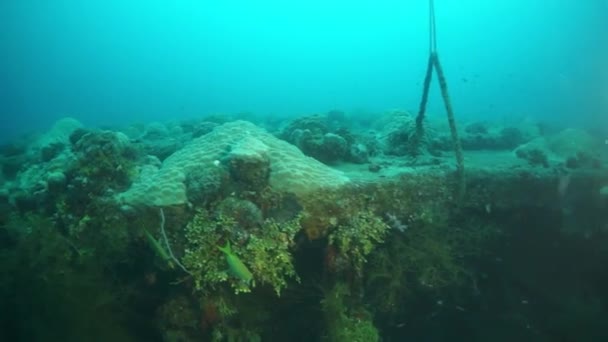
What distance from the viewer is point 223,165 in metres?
7.11

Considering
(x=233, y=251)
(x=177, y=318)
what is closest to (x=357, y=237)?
(x=233, y=251)

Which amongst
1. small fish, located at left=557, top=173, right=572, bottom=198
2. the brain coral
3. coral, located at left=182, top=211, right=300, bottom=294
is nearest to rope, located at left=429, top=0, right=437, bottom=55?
the brain coral

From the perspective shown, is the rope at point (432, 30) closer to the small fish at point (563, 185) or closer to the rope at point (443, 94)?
the rope at point (443, 94)

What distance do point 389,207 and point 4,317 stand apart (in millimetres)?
7030

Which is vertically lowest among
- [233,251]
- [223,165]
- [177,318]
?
[177,318]

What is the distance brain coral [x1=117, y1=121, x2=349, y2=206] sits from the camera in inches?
268

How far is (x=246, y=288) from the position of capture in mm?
6035

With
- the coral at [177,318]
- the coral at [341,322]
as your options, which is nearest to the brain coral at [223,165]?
the coral at [177,318]

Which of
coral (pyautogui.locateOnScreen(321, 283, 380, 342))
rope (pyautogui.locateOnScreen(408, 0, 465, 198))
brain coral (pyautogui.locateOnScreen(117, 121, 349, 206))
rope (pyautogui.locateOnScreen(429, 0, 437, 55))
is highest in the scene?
rope (pyautogui.locateOnScreen(429, 0, 437, 55))

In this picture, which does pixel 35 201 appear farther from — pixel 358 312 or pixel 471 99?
pixel 471 99

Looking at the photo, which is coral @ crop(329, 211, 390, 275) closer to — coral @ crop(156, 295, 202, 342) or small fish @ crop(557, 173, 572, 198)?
coral @ crop(156, 295, 202, 342)

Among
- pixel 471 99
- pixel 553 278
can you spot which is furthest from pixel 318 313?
pixel 471 99

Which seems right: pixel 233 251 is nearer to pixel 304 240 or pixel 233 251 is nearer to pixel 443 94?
pixel 304 240

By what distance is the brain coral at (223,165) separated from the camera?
268 inches
